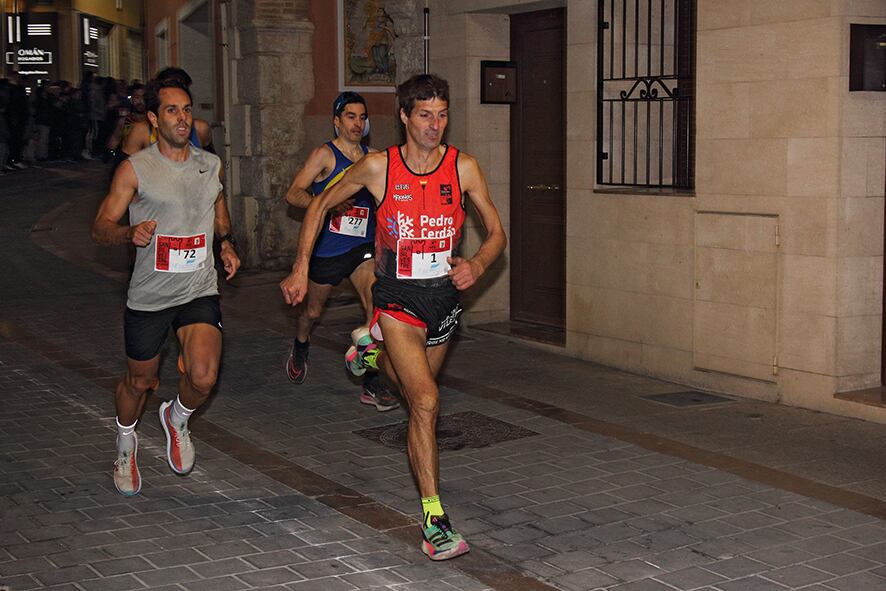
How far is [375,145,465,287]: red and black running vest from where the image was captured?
19.5ft

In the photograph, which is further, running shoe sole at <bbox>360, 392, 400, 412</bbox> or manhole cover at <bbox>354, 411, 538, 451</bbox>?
running shoe sole at <bbox>360, 392, 400, 412</bbox>

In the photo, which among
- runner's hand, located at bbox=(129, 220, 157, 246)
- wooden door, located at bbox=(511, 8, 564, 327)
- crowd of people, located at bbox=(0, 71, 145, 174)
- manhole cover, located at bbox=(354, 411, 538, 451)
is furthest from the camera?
crowd of people, located at bbox=(0, 71, 145, 174)

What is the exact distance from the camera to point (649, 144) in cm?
998

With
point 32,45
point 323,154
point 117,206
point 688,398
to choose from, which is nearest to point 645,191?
point 688,398

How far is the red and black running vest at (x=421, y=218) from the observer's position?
5.94 metres

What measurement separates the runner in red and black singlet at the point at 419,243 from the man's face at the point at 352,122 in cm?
255

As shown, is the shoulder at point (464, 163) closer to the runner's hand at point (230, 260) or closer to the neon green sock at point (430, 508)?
the runner's hand at point (230, 260)

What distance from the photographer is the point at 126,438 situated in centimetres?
661

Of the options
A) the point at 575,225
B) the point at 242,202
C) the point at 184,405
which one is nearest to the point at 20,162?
the point at 242,202

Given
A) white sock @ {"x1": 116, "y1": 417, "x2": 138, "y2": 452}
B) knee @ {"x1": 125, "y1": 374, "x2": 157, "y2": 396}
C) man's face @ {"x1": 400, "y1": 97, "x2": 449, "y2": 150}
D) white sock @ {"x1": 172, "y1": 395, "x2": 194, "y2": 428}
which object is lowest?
white sock @ {"x1": 116, "y1": 417, "x2": 138, "y2": 452}

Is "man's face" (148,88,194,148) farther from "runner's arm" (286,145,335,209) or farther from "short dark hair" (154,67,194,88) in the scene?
"runner's arm" (286,145,335,209)

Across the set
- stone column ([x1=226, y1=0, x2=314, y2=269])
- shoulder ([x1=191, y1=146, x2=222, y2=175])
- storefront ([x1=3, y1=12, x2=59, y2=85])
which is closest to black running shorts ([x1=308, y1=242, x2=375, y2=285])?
shoulder ([x1=191, y1=146, x2=222, y2=175])

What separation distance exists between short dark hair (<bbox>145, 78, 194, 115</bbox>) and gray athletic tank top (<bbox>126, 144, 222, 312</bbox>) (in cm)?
20

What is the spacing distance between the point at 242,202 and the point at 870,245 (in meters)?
9.89
